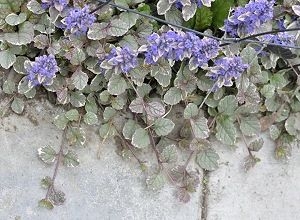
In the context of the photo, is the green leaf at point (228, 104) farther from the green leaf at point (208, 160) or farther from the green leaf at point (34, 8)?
the green leaf at point (34, 8)

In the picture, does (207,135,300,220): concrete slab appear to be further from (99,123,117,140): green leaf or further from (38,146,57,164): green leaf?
(38,146,57,164): green leaf

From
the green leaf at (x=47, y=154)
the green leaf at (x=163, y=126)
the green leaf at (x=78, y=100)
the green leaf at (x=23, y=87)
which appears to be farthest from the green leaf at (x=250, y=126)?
the green leaf at (x=23, y=87)

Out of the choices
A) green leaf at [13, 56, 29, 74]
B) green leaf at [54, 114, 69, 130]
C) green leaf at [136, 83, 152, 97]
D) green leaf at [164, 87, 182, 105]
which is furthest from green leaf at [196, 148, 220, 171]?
green leaf at [13, 56, 29, 74]

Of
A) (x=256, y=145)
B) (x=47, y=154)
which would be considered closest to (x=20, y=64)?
(x=47, y=154)

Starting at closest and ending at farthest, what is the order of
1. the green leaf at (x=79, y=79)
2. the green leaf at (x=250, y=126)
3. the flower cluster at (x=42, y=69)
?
the flower cluster at (x=42, y=69) → the green leaf at (x=79, y=79) → the green leaf at (x=250, y=126)

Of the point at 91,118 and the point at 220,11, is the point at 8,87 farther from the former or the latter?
the point at 220,11
